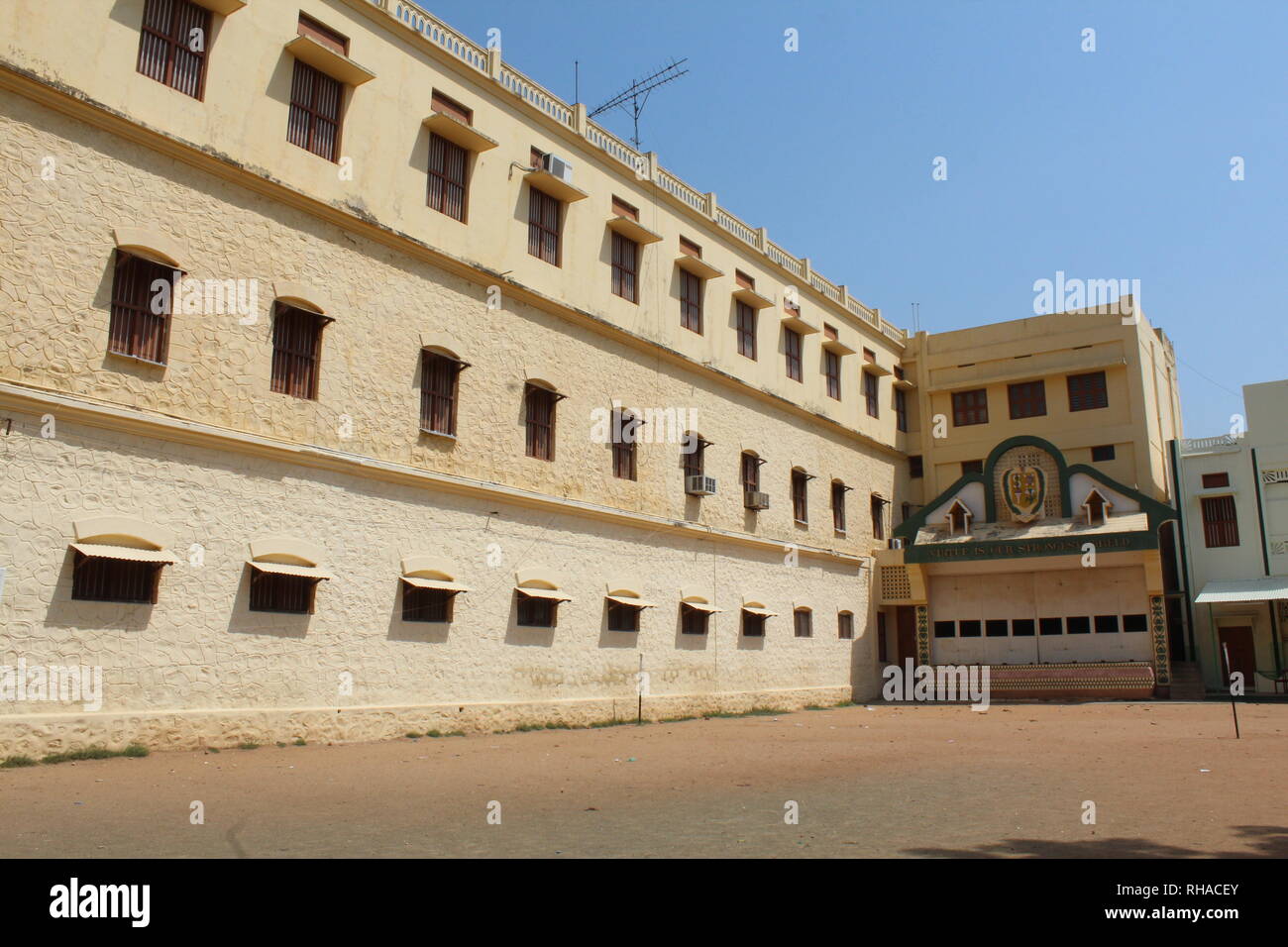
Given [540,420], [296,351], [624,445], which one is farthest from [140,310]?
[624,445]

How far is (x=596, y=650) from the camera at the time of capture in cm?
1903

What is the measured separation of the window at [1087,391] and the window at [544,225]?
1895 cm

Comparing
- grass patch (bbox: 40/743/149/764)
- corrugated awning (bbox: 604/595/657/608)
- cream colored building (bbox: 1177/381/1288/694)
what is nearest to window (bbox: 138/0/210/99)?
grass patch (bbox: 40/743/149/764)

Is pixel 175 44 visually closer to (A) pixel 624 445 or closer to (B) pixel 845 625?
(A) pixel 624 445

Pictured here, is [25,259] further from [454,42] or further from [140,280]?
[454,42]

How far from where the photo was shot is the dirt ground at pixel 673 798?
259 inches

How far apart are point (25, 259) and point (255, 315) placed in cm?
301

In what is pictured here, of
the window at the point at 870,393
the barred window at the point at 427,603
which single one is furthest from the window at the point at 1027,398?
the barred window at the point at 427,603

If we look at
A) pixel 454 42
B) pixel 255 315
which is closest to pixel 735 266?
pixel 454 42

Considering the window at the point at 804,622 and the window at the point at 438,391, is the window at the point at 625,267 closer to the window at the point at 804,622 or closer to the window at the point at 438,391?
the window at the point at 438,391

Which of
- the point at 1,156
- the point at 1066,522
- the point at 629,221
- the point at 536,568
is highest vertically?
the point at 629,221

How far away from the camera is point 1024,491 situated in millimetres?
28719

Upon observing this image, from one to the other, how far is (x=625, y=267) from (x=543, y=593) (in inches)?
310

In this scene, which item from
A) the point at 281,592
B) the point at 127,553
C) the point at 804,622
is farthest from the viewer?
the point at 804,622
